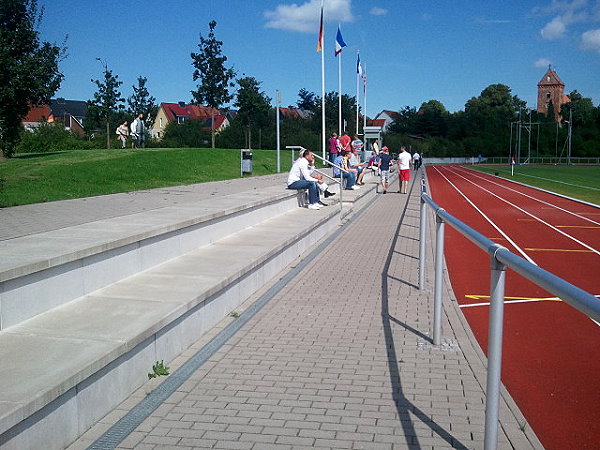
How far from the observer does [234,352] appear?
5758mm

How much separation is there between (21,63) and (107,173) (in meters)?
5.93

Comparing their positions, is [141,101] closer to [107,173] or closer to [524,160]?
[107,173]

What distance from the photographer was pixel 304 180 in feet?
50.6

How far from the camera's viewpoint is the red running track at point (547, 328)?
4.46 meters

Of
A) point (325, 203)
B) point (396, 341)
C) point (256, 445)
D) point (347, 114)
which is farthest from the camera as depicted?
point (347, 114)

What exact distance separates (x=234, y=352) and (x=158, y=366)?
876 mm

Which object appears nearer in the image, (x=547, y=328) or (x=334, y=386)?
(x=334, y=386)

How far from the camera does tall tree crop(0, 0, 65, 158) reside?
20.3 m

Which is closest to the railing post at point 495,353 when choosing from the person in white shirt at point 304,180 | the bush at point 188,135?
the person in white shirt at point 304,180

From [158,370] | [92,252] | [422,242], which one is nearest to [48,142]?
[422,242]

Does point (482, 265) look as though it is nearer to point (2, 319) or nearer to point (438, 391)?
point (438, 391)

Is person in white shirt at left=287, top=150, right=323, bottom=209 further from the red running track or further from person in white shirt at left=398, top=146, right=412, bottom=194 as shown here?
person in white shirt at left=398, top=146, right=412, bottom=194

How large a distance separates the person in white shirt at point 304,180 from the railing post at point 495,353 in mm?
11749

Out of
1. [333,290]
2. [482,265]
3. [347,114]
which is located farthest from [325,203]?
[347,114]
